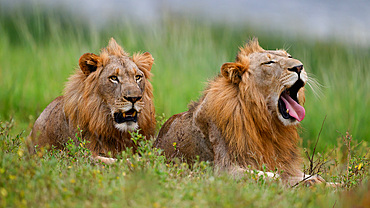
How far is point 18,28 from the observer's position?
35.7 ft

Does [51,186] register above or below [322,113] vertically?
above

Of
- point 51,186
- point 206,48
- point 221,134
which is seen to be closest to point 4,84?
point 206,48

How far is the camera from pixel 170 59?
34.1 feet

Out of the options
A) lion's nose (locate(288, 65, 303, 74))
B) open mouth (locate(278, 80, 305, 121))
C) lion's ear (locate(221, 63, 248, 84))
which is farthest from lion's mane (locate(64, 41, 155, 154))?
lion's nose (locate(288, 65, 303, 74))

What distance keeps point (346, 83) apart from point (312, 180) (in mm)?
4777

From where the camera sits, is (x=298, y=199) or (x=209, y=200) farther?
(x=298, y=199)

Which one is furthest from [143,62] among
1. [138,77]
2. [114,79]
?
[114,79]

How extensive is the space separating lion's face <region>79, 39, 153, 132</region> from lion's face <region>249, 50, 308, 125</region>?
1429 mm

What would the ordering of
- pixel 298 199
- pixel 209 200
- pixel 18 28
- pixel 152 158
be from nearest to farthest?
→ pixel 209 200 → pixel 298 199 → pixel 152 158 → pixel 18 28

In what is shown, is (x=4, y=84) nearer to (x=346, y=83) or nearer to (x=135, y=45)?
(x=135, y=45)

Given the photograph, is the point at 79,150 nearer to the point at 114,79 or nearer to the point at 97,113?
the point at 97,113

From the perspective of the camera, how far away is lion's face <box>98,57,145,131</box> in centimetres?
584

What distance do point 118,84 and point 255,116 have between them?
1.69 metres

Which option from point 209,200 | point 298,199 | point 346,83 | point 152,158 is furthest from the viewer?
point 346,83
